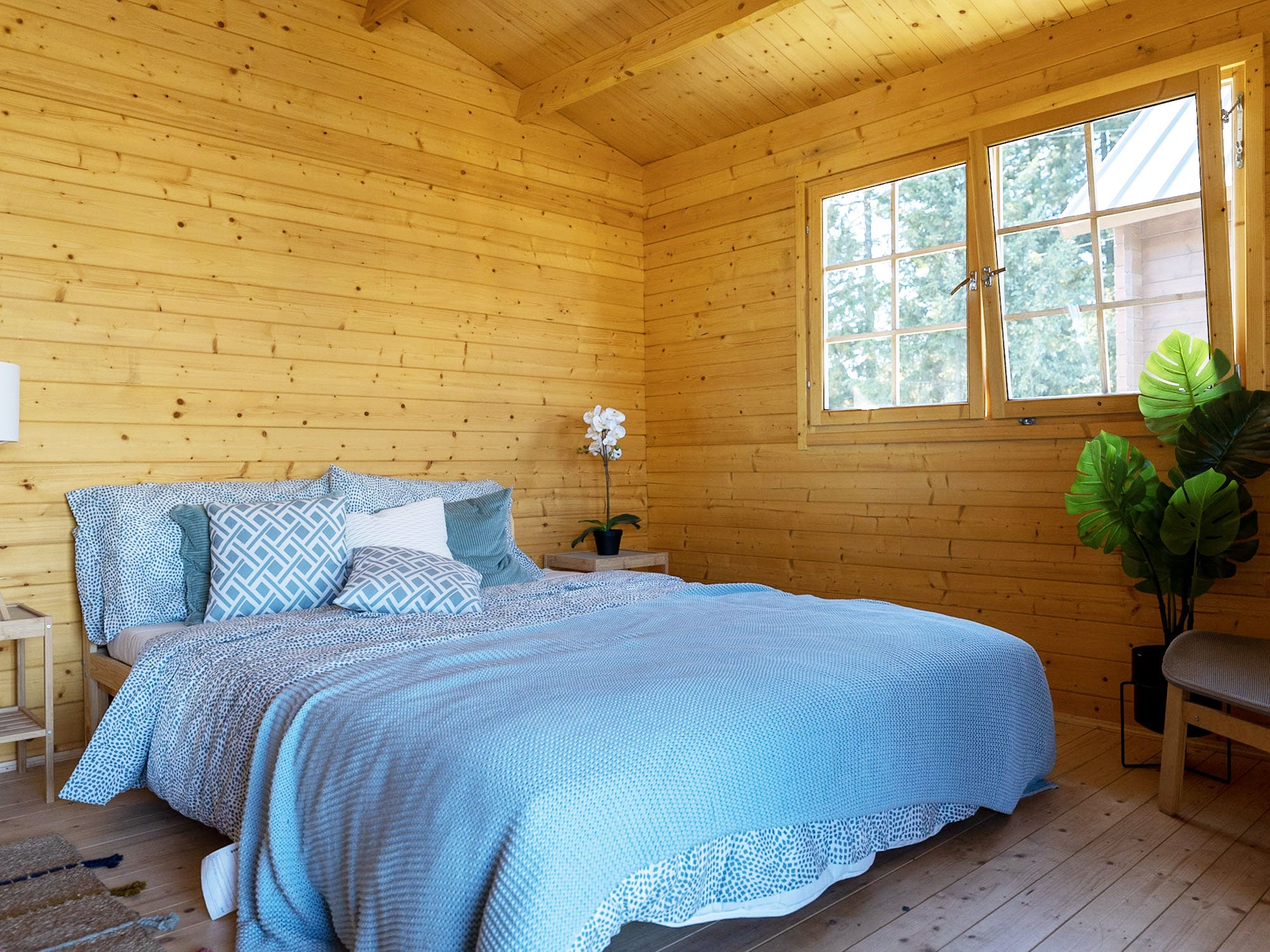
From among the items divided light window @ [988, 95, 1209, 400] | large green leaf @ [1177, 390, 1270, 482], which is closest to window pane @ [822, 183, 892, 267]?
divided light window @ [988, 95, 1209, 400]

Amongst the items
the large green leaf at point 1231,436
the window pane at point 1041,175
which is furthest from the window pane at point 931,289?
the large green leaf at point 1231,436

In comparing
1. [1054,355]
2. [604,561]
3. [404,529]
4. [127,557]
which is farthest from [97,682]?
[1054,355]

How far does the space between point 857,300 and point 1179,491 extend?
1.66 metres

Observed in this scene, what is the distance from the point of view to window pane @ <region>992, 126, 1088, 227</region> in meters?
3.31

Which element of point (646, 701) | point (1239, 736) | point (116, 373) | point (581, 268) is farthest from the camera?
point (581, 268)

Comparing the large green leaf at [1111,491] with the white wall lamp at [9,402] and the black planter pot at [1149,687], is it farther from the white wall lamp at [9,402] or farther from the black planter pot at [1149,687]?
the white wall lamp at [9,402]

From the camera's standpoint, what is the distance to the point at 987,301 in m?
3.52

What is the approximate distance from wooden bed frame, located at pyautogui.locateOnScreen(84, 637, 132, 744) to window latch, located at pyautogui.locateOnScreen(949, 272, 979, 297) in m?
3.19

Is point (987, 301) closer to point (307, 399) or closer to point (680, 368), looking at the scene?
point (680, 368)

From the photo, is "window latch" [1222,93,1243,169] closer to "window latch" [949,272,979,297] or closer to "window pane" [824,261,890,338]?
"window latch" [949,272,979,297]

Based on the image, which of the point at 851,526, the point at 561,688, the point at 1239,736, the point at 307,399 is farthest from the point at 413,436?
the point at 1239,736

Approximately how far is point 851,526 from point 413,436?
1.92 m

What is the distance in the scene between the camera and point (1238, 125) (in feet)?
9.78

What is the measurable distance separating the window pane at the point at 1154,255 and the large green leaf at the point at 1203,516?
69cm
